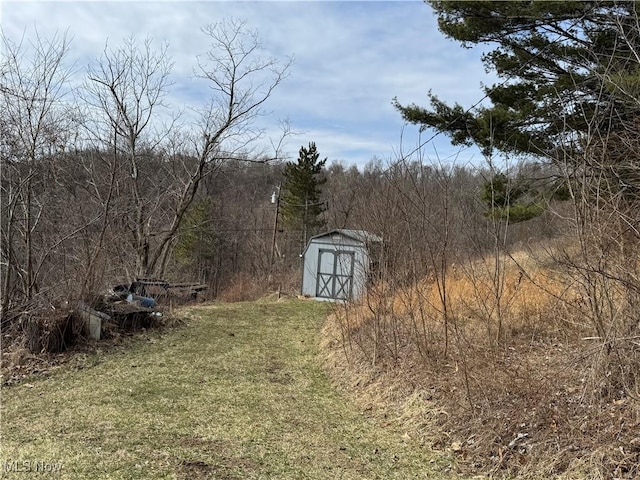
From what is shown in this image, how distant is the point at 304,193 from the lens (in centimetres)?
2317

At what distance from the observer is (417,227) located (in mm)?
4895

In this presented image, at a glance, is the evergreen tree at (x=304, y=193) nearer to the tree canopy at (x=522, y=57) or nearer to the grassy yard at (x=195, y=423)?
the tree canopy at (x=522, y=57)

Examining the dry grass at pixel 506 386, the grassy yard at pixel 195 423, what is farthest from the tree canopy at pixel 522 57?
the grassy yard at pixel 195 423

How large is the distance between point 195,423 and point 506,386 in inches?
99.2

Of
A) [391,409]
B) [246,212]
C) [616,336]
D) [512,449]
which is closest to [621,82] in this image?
[616,336]

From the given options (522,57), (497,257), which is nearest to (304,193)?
(522,57)

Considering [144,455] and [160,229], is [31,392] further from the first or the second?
[160,229]

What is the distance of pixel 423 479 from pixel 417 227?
101 inches

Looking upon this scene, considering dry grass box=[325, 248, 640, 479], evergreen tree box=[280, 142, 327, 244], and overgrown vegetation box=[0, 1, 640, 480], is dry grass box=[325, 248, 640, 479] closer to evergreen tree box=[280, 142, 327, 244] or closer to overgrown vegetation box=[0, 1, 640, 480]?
overgrown vegetation box=[0, 1, 640, 480]

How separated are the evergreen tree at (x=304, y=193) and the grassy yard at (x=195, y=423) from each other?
1686cm

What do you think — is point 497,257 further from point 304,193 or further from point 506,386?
point 304,193

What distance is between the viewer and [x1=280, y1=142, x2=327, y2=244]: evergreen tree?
75.5 ft

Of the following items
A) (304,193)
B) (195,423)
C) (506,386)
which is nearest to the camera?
(506,386)

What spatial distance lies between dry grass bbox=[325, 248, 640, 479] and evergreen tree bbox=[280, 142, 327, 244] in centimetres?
1741
